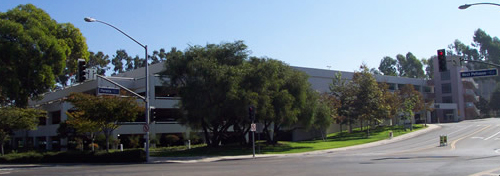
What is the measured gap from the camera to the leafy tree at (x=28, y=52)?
3869 cm

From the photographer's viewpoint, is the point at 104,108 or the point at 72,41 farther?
the point at 72,41

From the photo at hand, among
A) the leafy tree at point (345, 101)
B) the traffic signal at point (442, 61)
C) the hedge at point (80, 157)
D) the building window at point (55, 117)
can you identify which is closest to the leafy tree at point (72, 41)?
the building window at point (55, 117)

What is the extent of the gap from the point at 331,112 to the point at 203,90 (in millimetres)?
28240

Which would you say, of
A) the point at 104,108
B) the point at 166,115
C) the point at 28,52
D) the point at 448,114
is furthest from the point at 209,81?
the point at 448,114

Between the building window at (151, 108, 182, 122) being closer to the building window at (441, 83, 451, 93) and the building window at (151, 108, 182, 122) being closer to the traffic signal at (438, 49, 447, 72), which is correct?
the traffic signal at (438, 49, 447, 72)

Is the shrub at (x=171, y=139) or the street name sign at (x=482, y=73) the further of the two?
the shrub at (x=171, y=139)

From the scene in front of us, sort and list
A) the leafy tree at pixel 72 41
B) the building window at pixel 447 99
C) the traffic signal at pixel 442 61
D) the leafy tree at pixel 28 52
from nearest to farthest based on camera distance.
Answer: the traffic signal at pixel 442 61 → the leafy tree at pixel 28 52 → the leafy tree at pixel 72 41 → the building window at pixel 447 99

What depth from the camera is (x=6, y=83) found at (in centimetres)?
3944

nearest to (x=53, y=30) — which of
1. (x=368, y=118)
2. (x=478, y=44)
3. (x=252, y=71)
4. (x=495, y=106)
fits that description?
(x=252, y=71)

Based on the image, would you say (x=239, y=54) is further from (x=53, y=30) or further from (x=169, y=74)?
(x=53, y=30)

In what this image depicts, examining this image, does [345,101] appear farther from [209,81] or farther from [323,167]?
[323,167]

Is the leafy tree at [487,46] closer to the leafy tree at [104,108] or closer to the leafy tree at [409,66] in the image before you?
the leafy tree at [409,66]

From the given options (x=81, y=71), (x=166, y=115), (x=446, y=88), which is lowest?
(x=166, y=115)

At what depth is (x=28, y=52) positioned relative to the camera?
3931 cm
